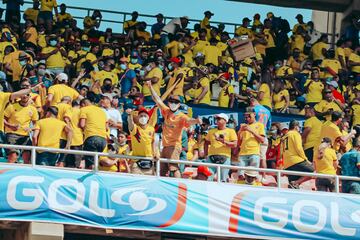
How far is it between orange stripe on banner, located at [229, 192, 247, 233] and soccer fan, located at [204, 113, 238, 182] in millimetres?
602

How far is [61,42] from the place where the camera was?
31219 millimetres

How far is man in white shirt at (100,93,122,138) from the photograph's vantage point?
25422mm

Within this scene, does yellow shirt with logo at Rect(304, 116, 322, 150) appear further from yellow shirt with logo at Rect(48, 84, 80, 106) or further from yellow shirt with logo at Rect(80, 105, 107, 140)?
yellow shirt with logo at Rect(80, 105, 107, 140)

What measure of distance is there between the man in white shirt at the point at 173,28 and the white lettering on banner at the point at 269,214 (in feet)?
33.1

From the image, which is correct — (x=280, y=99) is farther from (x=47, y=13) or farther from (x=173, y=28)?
(x=47, y=13)

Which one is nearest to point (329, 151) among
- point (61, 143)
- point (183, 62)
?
point (61, 143)

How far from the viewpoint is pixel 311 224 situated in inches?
945

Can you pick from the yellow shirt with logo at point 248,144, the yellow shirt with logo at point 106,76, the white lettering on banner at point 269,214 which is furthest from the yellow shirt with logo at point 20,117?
the yellow shirt with logo at point 106,76

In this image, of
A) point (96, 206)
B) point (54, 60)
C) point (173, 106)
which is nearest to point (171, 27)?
point (54, 60)

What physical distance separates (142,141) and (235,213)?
2.01 meters

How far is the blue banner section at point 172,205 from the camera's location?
22.6m

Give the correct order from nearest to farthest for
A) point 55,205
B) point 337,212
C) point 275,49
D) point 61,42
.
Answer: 1. point 55,205
2. point 337,212
3. point 61,42
4. point 275,49

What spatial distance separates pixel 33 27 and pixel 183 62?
347 centimetres

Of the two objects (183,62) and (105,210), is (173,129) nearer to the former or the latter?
(105,210)
